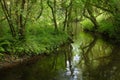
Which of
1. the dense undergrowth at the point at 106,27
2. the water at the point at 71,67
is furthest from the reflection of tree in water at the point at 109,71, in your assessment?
the dense undergrowth at the point at 106,27

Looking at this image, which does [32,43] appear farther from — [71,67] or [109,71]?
[109,71]

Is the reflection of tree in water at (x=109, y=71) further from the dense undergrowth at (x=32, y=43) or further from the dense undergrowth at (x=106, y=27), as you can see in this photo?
the dense undergrowth at (x=106, y=27)

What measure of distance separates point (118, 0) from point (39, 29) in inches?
396

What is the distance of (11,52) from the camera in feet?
77.5

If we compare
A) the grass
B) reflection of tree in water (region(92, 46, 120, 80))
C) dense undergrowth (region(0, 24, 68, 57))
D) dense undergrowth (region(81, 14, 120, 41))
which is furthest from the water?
the grass

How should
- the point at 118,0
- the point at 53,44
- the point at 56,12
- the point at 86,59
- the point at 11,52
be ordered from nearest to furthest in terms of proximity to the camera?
the point at 11,52
the point at 86,59
the point at 53,44
the point at 118,0
the point at 56,12

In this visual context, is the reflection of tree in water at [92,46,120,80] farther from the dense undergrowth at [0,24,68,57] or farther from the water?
the dense undergrowth at [0,24,68,57]

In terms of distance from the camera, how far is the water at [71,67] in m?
19.8

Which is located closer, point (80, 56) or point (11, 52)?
point (11, 52)

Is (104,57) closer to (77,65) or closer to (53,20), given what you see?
(77,65)

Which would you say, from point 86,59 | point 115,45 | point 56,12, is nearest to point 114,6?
point 115,45

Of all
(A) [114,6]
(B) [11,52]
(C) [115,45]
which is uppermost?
(A) [114,6]

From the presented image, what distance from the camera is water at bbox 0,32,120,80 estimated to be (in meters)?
19.8

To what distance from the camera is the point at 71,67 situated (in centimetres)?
2312
